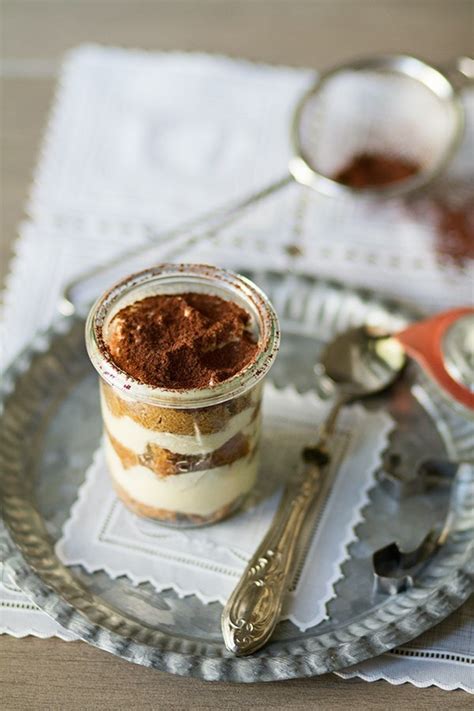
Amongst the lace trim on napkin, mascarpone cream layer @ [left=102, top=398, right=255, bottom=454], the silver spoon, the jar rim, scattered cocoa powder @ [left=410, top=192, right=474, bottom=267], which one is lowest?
the lace trim on napkin

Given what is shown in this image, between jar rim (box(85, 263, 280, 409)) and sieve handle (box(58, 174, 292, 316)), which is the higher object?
jar rim (box(85, 263, 280, 409))

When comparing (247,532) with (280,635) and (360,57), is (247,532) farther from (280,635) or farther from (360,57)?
(360,57)

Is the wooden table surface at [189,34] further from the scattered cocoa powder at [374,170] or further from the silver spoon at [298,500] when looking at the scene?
the silver spoon at [298,500]

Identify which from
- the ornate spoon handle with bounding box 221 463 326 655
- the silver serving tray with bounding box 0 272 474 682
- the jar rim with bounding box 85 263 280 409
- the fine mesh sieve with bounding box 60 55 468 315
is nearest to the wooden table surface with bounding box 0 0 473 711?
the fine mesh sieve with bounding box 60 55 468 315

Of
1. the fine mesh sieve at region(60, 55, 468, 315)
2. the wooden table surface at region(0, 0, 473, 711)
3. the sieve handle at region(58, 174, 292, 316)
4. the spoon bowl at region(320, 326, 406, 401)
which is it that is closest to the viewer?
the spoon bowl at region(320, 326, 406, 401)

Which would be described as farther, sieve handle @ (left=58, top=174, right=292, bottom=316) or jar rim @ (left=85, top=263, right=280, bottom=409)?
sieve handle @ (left=58, top=174, right=292, bottom=316)

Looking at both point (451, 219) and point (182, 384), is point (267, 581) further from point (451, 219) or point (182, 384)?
point (451, 219)

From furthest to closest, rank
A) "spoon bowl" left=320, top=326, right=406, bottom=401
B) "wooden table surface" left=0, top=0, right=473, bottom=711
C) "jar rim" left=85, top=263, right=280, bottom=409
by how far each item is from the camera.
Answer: "wooden table surface" left=0, top=0, right=473, bottom=711
"spoon bowl" left=320, top=326, right=406, bottom=401
"jar rim" left=85, top=263, right=280, bottom=409

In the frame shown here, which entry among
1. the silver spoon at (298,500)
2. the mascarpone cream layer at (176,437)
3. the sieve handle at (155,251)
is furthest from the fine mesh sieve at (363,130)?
the mascarpone cream layer at (176,437)

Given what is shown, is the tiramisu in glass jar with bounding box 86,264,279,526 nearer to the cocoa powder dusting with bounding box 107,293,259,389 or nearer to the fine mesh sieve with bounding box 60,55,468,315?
the cocoa powder dusting with bounding box 107,293,259,389

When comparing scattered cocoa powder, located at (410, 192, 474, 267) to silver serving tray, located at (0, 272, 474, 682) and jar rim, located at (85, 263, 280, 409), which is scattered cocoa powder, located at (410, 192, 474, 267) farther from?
jar rim, located at (85, 263, 280, 409)
